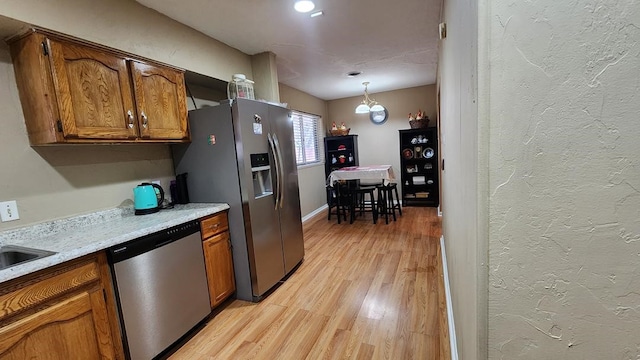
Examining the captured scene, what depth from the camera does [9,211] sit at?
5.18 feet

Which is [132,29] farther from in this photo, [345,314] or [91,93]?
[345,314]

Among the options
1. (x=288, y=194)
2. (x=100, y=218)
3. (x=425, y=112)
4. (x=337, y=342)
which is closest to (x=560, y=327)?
(x=337, y=342)

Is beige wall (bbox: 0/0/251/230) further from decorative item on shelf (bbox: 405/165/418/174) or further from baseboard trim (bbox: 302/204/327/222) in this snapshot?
decorative item on shelf (bbox: 405/165/418/174)

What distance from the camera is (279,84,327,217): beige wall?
15.4 feet

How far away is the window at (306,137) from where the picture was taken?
497cm

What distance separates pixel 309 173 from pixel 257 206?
2.86 metres

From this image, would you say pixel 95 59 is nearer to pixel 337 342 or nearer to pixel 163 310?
pixel 163 310

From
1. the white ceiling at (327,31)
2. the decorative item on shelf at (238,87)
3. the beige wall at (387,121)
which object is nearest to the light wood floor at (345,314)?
the decorative item on shelf at (238,87)

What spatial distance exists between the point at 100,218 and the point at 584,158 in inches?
101

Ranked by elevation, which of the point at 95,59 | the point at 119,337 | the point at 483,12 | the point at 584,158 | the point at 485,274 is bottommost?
the point at 119,337

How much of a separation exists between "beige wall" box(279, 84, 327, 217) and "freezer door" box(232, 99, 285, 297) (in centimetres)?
216

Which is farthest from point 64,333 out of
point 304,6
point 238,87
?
point 304,6

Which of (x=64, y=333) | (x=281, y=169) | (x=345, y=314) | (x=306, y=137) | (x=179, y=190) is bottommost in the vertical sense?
(x=345, y=314)

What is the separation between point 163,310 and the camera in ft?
5.85
